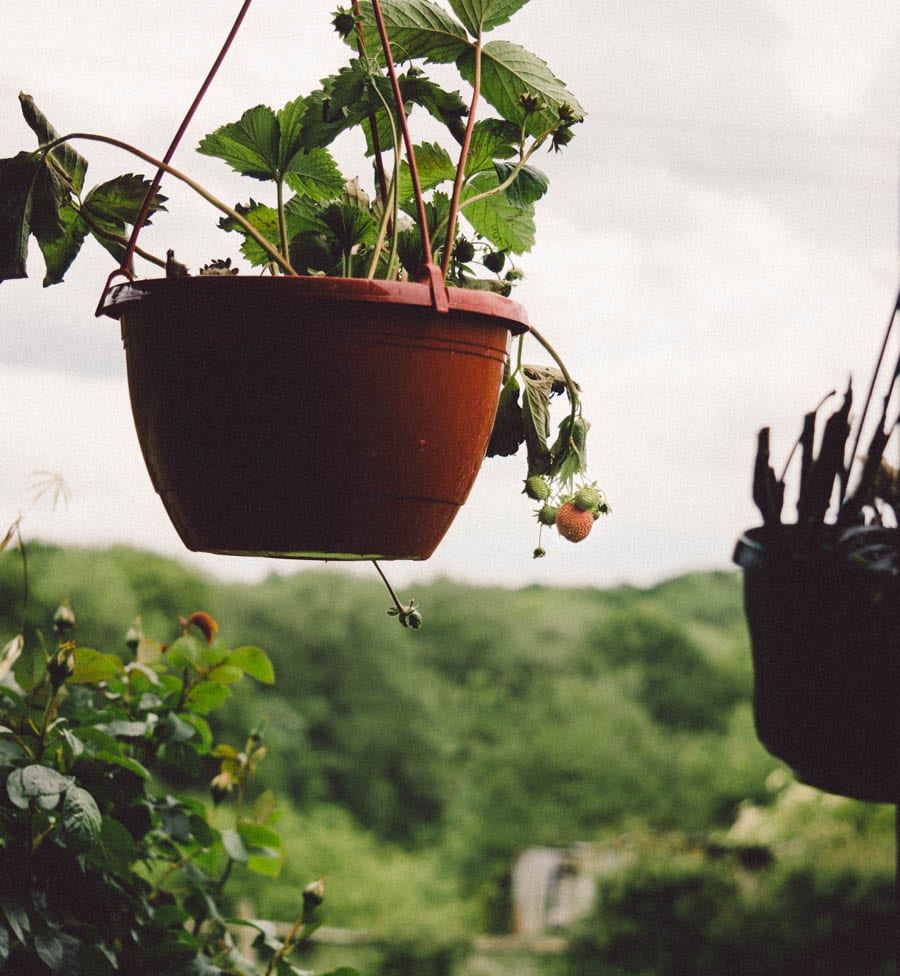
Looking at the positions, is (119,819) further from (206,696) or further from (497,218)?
(497,218)

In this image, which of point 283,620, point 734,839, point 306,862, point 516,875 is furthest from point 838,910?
point 283,620

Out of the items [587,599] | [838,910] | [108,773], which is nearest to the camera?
[108,773]

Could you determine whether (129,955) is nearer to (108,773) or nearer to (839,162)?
(108,773)

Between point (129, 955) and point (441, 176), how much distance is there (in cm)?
67

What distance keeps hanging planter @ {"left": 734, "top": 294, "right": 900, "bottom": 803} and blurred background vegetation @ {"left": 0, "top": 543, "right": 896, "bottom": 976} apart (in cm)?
890

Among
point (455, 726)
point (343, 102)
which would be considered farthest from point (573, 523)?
point (455, 726)

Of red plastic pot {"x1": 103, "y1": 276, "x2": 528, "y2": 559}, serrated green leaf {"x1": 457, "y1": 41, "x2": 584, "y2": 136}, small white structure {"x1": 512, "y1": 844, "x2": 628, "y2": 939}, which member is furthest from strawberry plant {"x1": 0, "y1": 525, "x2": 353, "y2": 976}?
small white structure {"x1": 512, "y1": 844, "x2": 628, "y2": 939}

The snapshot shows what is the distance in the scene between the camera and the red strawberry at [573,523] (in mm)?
813

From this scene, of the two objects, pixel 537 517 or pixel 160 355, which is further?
pixel 537 517

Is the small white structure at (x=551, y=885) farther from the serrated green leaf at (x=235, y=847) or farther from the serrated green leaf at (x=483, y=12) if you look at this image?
the serrated green leaf at (x=483, y=12)

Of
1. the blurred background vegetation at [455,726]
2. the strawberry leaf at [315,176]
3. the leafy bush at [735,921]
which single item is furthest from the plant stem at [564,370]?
the blurred background vegetation at [455,726]

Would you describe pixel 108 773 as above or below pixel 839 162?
below

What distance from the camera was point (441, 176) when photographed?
88 cm

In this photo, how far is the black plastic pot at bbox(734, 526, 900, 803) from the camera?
577mm
